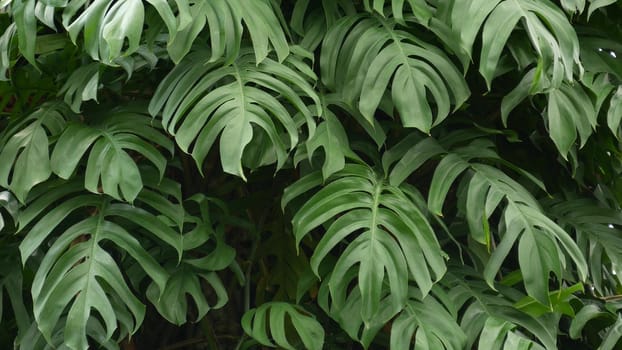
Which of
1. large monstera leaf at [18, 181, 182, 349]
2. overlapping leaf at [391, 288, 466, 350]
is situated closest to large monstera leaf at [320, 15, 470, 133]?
overlapping leaf at [391, 288, 466, 350]

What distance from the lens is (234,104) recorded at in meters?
1.47

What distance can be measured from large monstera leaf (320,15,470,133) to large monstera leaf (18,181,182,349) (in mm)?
402

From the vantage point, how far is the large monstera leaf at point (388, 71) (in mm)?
1550

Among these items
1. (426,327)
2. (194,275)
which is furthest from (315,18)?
(426,327)

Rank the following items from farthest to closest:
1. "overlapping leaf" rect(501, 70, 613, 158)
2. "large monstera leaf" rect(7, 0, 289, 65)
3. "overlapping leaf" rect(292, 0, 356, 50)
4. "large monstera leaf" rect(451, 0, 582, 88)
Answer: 1. "overlapping leaf" rect(292, 0, 356, 50)
2. "overlapping leaf" rect(501, 70, 613, 158)
3. "large monstera leaf" rect(451, 0, 582, 88)
4. "large monstera leaf" rect(7, 0, 289, 65)

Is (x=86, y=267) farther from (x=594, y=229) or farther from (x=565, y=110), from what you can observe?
(x=594, y=229)

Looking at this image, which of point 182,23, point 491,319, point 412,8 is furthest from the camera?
point 412,8

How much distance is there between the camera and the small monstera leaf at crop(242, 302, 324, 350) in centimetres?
152

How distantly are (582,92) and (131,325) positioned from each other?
888 millimetres

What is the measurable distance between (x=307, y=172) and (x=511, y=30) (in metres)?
0.42

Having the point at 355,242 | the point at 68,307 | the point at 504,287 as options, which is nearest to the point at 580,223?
the point at 504,287

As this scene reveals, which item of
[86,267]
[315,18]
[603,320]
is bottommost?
[603,320]

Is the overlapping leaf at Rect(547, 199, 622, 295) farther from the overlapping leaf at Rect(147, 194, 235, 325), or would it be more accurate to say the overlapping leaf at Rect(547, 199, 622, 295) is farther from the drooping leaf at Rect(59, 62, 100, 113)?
the drooping leaf at Rect(59, 62, 100, 113)

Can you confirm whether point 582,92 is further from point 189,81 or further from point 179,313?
point 179,313
